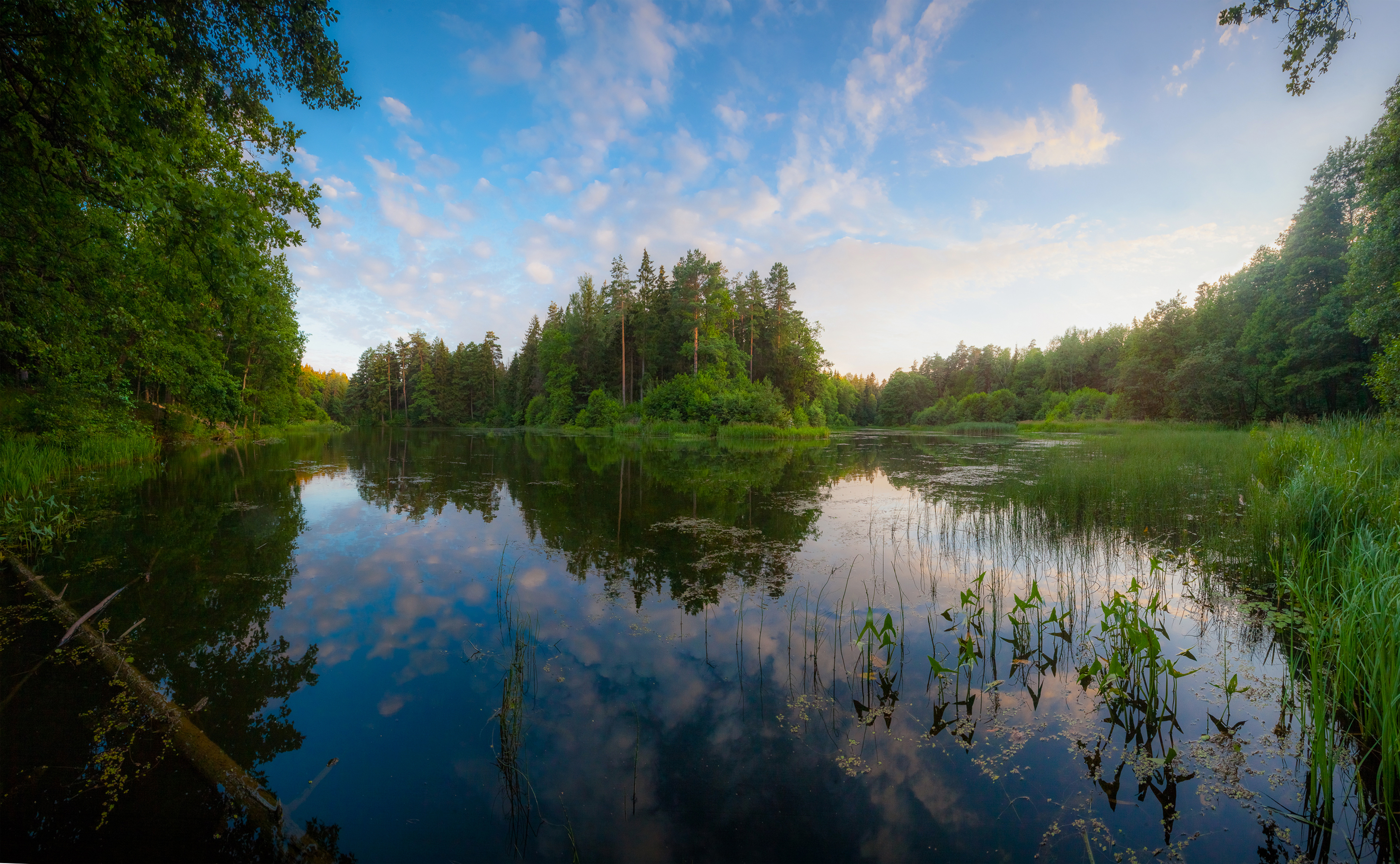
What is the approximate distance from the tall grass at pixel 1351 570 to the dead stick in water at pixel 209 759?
4.70 m

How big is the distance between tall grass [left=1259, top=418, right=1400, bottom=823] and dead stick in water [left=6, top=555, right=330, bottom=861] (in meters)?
4.70

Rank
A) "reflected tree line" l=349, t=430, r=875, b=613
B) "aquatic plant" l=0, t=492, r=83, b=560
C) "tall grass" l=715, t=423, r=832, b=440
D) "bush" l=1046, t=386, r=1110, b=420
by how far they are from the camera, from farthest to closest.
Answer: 1. "bush" l=1046, t=386, r=1110, b=420
2. "tall grass" l=715, t=423, r=832, b=440
3. "reflected tree line" l=349, t=430, r=875, b=613
4. "aquatic plant" l=0, t=492, r=83, b=560

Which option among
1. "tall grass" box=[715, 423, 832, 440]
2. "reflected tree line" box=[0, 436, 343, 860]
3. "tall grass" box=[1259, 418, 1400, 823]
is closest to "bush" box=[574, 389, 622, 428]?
"tall grass" box=[715, 423, 832, 440]

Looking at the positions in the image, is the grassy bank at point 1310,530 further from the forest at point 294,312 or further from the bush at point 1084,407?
the bush at point 1084,407

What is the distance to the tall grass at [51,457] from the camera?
7.85m

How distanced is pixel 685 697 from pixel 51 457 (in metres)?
14.9

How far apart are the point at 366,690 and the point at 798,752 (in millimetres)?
3060

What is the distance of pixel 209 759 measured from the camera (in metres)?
2.59

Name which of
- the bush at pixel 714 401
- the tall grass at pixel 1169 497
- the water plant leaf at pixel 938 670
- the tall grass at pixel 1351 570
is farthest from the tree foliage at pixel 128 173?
the bush at pixel 714 401

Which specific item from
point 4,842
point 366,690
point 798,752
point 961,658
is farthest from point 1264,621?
point 4,842

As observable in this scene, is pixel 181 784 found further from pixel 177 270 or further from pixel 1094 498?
pixel 1094 498

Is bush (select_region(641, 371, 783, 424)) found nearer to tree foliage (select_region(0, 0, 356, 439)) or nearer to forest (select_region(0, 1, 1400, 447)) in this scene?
forest (select_region(0, 1, 1400, 447))

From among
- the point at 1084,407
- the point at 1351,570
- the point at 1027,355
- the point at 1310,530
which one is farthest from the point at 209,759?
the point at 1027,355

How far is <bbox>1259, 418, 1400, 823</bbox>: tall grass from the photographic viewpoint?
2.51 m
